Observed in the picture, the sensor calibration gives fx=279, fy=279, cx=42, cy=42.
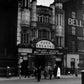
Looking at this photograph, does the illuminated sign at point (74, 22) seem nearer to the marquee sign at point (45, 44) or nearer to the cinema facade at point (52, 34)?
the cinema facade at point (52, 34)

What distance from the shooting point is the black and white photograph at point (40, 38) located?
43.8 meters

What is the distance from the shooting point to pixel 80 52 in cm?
5225

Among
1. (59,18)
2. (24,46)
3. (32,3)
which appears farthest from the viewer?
(59,18)

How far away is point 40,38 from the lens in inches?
1786

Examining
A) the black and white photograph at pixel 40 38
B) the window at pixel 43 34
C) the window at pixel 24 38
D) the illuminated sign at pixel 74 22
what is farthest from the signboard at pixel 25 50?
the illuminated sign at pixel 74 22

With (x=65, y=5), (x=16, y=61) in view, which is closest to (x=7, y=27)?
(x=16, y=61)

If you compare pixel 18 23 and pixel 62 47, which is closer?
pixel 18 23

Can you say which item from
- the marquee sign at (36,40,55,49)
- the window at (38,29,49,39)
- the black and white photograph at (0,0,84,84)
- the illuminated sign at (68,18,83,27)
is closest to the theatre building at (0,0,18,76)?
the black and white photograph at (0,0,84,84)

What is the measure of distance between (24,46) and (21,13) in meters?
5.65

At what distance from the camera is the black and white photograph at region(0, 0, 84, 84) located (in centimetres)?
4381

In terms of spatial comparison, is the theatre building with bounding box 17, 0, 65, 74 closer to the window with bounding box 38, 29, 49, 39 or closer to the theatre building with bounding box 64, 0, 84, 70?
the window with bounding box 38, 29, 49, 39

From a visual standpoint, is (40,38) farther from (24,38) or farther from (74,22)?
(74,22)

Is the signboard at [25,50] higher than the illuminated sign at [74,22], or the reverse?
the illuminated sign at [74,22]

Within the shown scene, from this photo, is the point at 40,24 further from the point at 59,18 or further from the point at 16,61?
the point at 16,61
